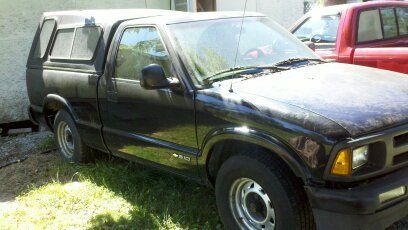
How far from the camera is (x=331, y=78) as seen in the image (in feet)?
12.0

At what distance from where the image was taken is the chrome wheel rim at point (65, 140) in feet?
18.8

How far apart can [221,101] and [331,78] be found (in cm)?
92

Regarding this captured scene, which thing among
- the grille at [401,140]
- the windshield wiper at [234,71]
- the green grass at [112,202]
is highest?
the windshield wiper at [234,71]

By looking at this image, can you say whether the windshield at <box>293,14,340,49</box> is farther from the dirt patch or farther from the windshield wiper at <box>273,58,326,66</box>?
the dirt patch

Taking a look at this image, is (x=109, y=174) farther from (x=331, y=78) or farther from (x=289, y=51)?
(x=331, y=78)

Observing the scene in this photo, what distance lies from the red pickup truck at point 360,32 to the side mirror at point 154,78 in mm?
2725

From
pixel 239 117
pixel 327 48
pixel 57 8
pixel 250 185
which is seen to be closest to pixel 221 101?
pixel 239 117

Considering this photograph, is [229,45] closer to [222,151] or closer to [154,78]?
[154,78]

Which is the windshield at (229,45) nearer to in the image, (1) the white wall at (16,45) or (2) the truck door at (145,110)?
(2) the truck door at (145,110)

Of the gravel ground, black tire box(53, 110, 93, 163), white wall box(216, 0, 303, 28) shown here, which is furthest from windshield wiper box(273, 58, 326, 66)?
white wall box(216, 0, 303, 28)

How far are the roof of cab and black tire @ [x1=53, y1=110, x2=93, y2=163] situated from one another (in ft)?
3.68

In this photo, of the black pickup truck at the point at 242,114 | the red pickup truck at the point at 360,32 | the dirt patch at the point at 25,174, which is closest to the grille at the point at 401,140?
the black pickup truck at the point at 242,114

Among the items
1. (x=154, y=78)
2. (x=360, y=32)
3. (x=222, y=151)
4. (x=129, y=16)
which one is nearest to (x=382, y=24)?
(x=360, y=32)

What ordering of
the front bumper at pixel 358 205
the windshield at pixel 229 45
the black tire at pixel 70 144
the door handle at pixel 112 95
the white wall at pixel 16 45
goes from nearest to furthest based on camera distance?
the front bumper at pixel 358 205 → the windshield at pixel 229 45 → the door handle at pixel 112 95 → the black tire at pixel 70 144 → the white wall at pixel 16 45
